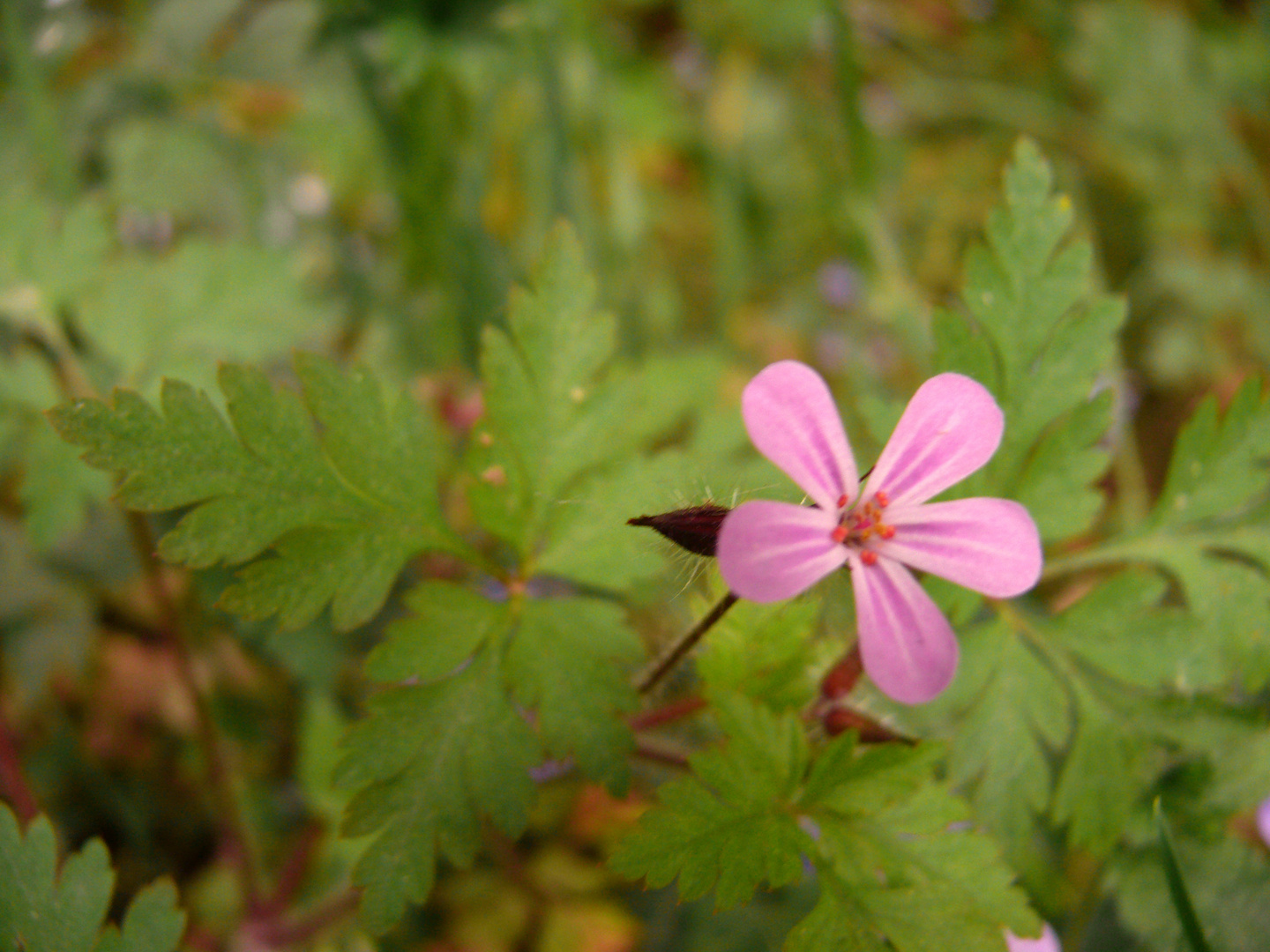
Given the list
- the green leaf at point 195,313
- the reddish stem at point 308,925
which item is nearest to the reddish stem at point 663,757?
the reddish stem at point 308,925

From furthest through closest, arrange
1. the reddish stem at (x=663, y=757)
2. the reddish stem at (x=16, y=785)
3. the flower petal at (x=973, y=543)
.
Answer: the reddish stem at (x=16, y=785)
the reddish stem at (x=663, y=757)
the flower petal at (x=973, y=543)

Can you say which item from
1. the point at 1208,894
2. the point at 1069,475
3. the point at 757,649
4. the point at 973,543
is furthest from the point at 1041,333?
the point at 1208,894

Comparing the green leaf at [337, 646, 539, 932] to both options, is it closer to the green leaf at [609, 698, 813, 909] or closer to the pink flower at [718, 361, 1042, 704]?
the green leaf at [609, 698, 813, 909]

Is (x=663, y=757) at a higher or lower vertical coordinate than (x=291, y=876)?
higher

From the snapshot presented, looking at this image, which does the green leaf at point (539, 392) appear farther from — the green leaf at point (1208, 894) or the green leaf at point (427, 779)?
the green leaf at point (1208, 894)

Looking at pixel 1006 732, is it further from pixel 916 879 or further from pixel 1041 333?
pixel 1041 333

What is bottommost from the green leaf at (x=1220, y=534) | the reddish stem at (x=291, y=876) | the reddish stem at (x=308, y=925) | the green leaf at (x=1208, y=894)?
the green leaf at (x=1208, y=894)
